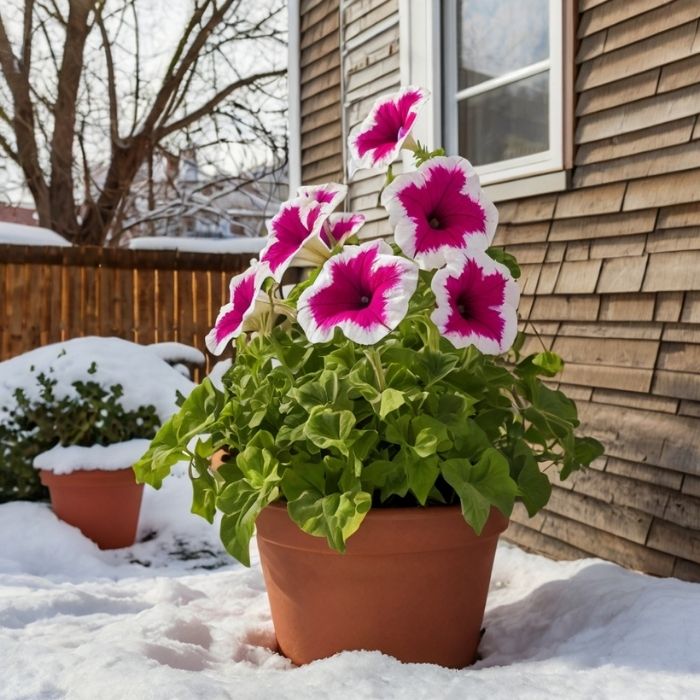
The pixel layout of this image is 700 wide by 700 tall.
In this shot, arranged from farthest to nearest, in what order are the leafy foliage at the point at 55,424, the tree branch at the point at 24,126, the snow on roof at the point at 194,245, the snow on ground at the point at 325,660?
the tree branch at the point at 24,126
the snow on roof at the point at 194,245
the leafy foliage at the point at 55,424
the snow on ground at the point at 325,660

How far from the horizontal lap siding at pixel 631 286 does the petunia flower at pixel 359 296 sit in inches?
39.6

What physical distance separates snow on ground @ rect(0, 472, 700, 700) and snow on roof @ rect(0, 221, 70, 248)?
Answer: 16.0 ft

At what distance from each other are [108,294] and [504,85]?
4.48 meters

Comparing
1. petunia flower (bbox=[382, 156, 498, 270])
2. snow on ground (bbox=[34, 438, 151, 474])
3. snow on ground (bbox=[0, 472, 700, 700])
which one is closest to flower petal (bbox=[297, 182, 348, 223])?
petunia flower (bbox=[382, 156, 498, 270])

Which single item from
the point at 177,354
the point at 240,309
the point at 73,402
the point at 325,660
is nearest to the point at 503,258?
the point at 240,309

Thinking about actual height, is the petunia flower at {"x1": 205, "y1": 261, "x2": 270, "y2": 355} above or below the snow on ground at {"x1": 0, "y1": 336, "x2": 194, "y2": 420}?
above

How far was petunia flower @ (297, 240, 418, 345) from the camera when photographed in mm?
1473

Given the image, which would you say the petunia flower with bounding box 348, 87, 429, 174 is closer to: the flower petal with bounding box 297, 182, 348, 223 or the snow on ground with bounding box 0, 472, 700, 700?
the flower petal with bounding box 297, 182, 348, 223

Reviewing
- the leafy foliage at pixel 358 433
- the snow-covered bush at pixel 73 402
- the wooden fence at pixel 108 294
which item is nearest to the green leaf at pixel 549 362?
the leafy foliage at pixel 358 433

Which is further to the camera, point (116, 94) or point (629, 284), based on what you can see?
point (116, 94)

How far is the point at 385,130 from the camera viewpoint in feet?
6.21

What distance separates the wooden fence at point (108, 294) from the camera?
649 cm

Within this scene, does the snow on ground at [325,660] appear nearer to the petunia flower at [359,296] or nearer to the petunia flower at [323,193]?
the petunia flower at [359,296]

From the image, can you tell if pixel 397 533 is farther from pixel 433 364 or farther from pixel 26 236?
pixel 26 236
